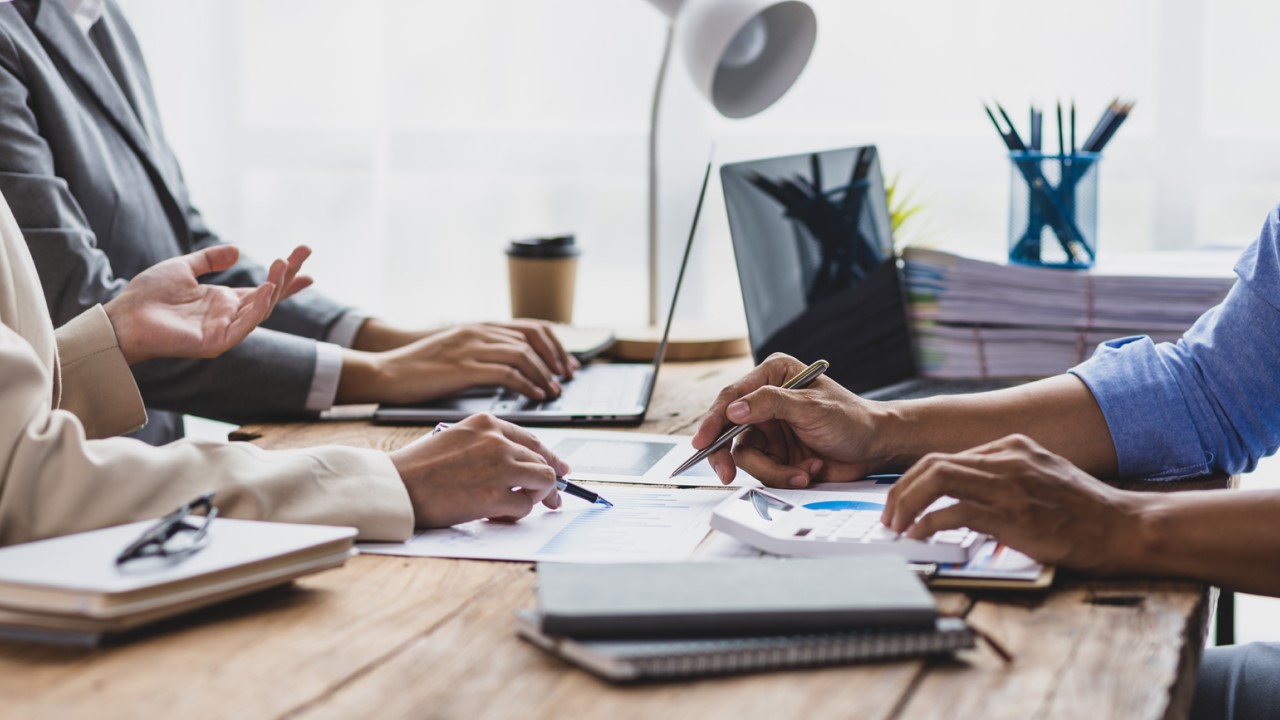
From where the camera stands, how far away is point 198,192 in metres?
3.03

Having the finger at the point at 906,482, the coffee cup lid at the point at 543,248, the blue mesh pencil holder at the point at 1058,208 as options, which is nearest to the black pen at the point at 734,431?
the finger at the point at 906,482

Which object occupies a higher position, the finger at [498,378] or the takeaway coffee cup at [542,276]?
the takeaway coffee cup at [542,276]

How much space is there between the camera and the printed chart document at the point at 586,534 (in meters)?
0.95

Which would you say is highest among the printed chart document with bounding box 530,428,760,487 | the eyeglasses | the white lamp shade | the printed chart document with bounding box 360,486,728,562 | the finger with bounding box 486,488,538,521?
the white lamp shade

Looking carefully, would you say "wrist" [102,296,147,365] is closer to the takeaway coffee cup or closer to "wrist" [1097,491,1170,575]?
the takeaway coffee cup

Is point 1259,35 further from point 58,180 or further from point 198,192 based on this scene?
point 198,192

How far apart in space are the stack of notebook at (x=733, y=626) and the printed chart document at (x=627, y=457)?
0.42m

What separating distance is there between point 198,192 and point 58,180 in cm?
147

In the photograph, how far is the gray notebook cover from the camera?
2.36ft

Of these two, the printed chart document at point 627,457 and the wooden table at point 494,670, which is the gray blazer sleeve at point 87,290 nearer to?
the printed chart document at point 627,457

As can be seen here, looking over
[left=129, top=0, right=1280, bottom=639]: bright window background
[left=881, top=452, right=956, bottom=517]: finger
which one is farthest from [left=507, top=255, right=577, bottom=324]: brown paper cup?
[left=881, top=452, right=956, bottom=517]: finger

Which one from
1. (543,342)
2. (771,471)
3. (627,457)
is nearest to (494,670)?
(771,471)

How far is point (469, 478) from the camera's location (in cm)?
102

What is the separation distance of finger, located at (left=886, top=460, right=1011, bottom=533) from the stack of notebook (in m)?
0.15
